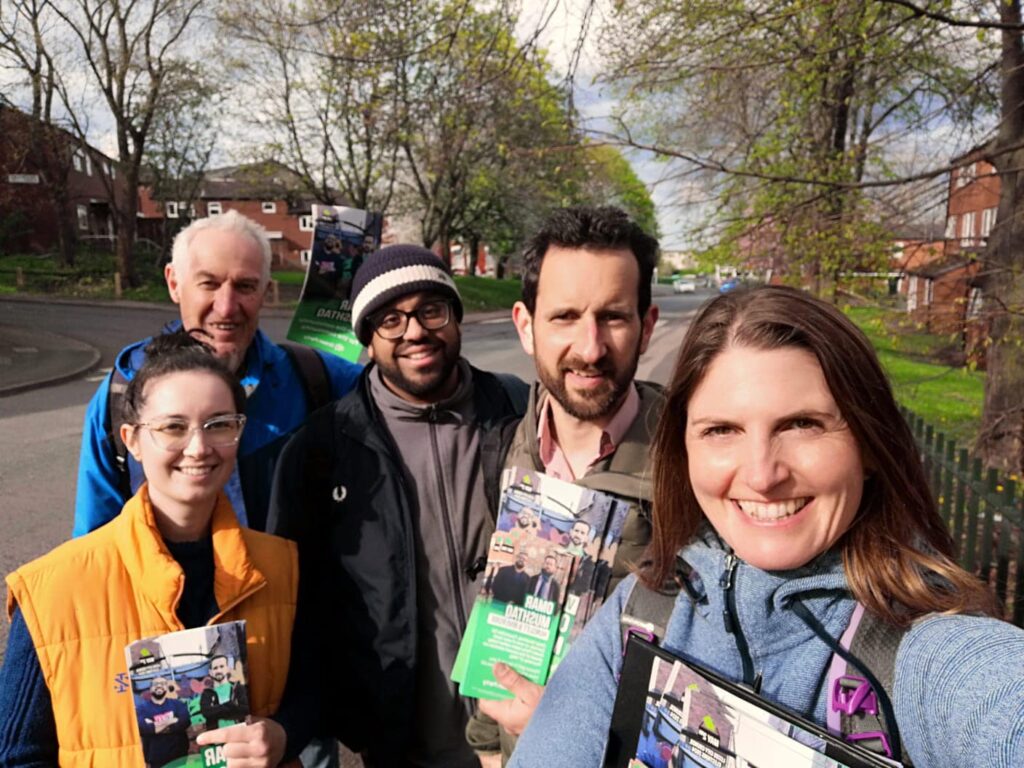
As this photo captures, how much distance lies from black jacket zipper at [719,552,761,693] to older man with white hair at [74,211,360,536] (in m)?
1.81

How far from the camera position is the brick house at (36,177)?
2903 cm

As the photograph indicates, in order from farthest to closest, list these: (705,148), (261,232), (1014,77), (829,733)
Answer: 1. (705,148)
2. (1014,77)
3. (261,232)
4. (829,733)

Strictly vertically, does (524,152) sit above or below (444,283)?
above

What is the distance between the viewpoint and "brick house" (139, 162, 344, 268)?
1384 inches


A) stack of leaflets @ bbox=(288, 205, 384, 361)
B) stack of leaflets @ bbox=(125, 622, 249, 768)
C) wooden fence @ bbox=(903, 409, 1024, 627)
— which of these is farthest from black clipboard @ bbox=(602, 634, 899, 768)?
wooden fence @ bbox=(903, 409, 1024, 627)

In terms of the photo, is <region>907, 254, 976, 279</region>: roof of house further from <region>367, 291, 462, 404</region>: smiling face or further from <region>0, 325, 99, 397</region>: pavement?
<region>0, 325, 99, 397</region>: pavement

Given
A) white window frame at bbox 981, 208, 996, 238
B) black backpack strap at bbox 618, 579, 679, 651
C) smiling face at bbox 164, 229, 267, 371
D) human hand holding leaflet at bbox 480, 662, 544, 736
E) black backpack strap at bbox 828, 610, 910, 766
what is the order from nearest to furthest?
black backpack strap at bbox 828, 610, 910, 766 → black backpack strap at bbox 618, 579, 679, 651 → human hand holding leaflet at bbox 480, 662, 544, 736 → smiling face at bbox 164, 229, 267, 371 → white window frame at bbox 981, 208, 996, 238

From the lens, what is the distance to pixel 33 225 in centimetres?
3803

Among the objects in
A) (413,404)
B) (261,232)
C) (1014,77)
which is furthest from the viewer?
(1014,77)

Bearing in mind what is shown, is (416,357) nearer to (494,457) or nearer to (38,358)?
(494,457)

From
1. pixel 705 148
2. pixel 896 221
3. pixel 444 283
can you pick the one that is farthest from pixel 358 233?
pixel 705 148

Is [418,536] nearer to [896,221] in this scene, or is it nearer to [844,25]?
[844,25]

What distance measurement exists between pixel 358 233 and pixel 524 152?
194 cm

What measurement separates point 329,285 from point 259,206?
192 feet
